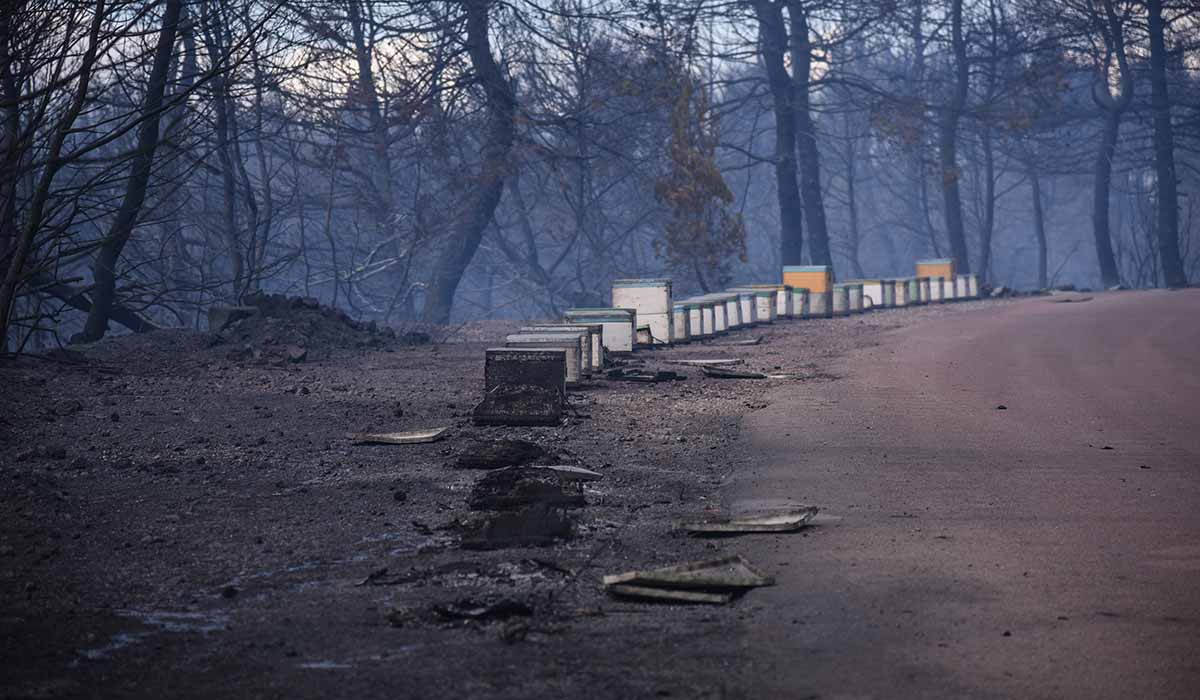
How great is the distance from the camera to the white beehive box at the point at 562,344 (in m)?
14.5

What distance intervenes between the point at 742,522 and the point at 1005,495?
7.02ft

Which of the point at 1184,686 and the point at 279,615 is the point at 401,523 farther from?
the point at 1184,686

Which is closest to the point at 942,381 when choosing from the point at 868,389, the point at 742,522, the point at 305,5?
the point at 868,389

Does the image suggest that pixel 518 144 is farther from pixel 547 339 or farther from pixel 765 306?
pixel 547 339

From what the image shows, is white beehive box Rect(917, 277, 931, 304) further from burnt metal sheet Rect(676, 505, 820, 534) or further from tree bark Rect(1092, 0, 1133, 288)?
burnt metal sheet Rect(676, 505, 820, 534)

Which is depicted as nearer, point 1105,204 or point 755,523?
point 755,523

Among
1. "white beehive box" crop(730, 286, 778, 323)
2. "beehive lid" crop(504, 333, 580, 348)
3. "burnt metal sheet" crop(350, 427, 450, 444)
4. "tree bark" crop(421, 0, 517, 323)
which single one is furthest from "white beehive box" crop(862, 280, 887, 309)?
"burnt metal sheet" crop(350, 427, 450, 444)

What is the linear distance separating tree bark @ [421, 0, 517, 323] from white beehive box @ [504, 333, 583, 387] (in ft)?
58.3

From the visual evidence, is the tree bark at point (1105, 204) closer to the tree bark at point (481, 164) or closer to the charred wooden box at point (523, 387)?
the tree bark at point (481, 164)

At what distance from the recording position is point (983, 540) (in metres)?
7.41

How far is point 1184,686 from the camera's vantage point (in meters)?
4.94

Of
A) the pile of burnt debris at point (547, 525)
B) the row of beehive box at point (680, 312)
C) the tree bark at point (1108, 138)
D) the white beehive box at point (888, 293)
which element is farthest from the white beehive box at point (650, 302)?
the tree bark at point (1108, 138)

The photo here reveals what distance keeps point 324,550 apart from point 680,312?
684 inches

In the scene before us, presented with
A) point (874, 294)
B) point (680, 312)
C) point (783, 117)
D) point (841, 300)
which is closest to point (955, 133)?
point (783, 117)
